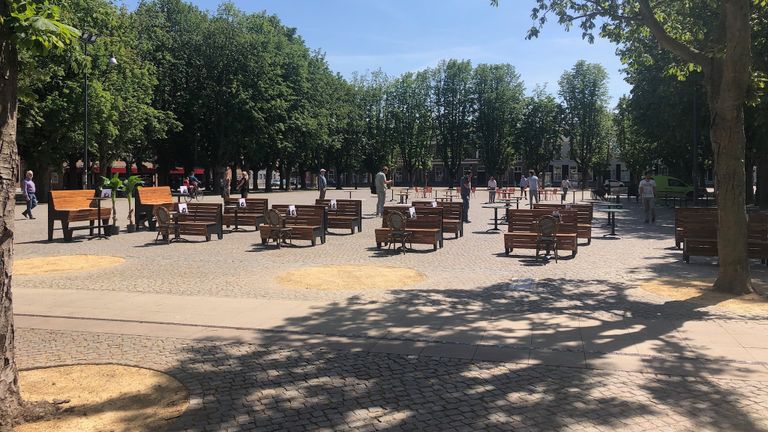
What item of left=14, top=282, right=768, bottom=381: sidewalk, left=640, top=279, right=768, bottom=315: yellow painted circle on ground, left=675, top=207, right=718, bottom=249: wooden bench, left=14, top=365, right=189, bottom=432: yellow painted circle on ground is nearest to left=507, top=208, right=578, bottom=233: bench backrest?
left=675, top=207, right=718, bottom=249: wooden bench

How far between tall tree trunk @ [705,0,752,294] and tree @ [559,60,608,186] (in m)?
74.8

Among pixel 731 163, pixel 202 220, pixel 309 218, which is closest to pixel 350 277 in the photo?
pixel 309 218

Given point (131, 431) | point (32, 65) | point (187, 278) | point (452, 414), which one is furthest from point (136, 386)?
point (187, 278)

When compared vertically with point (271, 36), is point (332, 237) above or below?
below

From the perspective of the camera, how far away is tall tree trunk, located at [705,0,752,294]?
8852 millimetres

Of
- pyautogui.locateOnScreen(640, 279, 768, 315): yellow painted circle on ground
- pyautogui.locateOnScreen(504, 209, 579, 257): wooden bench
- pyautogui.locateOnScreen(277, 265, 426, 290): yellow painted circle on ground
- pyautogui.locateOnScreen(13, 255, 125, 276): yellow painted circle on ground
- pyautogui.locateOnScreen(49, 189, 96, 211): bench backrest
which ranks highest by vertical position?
pyautogui.locateOnScreen(49, 189, 96, 211): bench backrest

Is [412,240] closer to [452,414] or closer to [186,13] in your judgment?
[452,414]

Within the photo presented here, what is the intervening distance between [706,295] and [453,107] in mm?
78004

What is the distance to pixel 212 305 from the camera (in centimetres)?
828

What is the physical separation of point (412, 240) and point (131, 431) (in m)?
10.8

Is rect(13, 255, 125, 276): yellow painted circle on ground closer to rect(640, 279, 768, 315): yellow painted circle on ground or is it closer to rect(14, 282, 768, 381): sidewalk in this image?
rect(14, 282, 768, 381): sidewalk

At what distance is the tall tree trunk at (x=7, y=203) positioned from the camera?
161 inches

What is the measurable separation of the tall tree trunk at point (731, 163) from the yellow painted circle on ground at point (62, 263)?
37.0ft

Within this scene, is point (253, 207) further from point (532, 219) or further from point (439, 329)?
point (439, 329)
